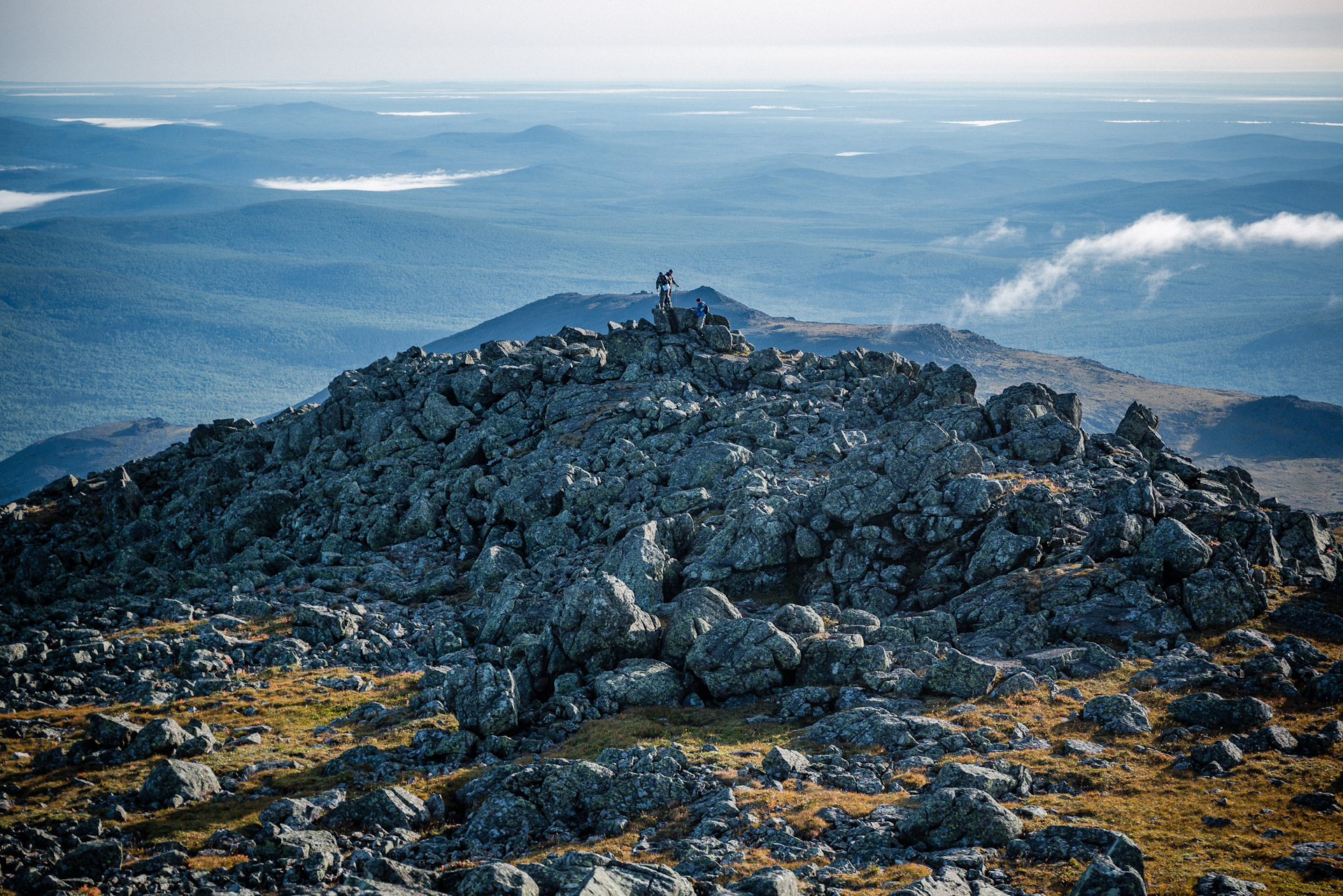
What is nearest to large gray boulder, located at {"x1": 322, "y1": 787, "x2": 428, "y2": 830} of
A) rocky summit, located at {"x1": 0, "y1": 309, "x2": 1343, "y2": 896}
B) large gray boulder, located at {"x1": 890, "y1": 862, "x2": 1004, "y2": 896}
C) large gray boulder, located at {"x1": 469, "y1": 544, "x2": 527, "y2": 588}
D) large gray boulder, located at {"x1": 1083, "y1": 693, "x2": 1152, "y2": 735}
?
rocky summit, located at {"x1": 0, "y1": 309, "x2": 1343, "y2": 896}

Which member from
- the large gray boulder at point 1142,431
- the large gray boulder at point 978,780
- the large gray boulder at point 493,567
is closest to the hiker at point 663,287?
the large gray boulder at point 493,567

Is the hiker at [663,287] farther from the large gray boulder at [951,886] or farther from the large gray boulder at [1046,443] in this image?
the large gray boulder at [951,886]

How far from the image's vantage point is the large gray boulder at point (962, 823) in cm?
2342

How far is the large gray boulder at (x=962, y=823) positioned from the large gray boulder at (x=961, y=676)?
30.9 feet

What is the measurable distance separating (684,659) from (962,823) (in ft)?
51.7

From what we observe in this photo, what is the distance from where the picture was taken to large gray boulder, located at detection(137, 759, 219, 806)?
92.4ft

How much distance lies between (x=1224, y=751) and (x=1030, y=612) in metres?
12.1

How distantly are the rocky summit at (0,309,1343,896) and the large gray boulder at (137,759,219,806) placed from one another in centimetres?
14

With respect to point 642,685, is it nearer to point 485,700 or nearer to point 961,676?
point 485,700

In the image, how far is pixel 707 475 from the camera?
5556 centimetres

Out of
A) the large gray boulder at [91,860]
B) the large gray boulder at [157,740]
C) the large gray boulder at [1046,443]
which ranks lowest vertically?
the large gray boulder at [157,740]

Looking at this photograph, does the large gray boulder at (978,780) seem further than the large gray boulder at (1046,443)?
No

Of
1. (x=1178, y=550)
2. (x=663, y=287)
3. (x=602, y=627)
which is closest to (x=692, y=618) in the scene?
(x=602, y=627)

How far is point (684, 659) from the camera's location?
122 ft
